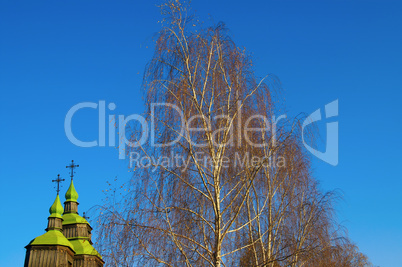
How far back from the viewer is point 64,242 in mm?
68500

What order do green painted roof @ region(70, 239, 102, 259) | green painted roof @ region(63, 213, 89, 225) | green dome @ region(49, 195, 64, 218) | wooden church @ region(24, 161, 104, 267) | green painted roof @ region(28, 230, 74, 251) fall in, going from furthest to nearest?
green painted roof @ region(63, 213, 89, 225)
green painted roof @ region(70, 239, 102, 259)
green dome @ region(49, 195, 64, 218)
green painted roof @ region(28, 230, 74, 251)
wooden church @ region(24, 161, 104, 267)

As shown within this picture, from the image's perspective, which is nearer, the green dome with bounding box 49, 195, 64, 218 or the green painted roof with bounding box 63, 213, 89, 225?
the green dome with bounding box 49, 195, 64, 218

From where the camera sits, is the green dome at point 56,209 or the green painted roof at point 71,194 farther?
the green painted roof at point 71,194

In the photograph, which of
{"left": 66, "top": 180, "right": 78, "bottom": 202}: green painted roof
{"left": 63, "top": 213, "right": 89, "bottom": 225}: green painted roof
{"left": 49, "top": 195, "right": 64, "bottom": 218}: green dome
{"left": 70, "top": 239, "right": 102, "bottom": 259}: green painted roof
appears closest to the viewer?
{"left": 49, "top": 195, "right": 64, "bottom": 218}: green dome

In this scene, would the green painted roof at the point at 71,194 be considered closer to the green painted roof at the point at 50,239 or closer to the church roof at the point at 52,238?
the church roof at the point at 52,238

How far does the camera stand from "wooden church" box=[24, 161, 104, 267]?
218 feet

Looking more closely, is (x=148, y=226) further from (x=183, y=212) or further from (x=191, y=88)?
(x=191, y=88)

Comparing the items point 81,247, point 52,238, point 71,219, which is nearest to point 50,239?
point 52,238

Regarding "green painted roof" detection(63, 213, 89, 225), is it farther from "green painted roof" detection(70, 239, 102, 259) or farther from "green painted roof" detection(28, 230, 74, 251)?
"green painted roof" detection(28, 230, 74, 251)

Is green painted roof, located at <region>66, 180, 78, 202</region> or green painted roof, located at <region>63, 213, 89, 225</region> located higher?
green painted roof, located at <region>66, 180, 78, 202</region>

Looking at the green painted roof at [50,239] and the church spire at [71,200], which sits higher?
the church spire at [71,200]

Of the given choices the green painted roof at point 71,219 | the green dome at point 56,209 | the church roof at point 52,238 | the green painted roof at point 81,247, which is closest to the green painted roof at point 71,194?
the green painted roof at point 71,219

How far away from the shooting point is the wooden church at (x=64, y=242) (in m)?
66.3

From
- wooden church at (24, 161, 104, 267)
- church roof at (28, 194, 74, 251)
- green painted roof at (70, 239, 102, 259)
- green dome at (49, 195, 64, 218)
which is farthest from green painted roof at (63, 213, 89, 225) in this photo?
church roof at (28, 194, 74, 251)
